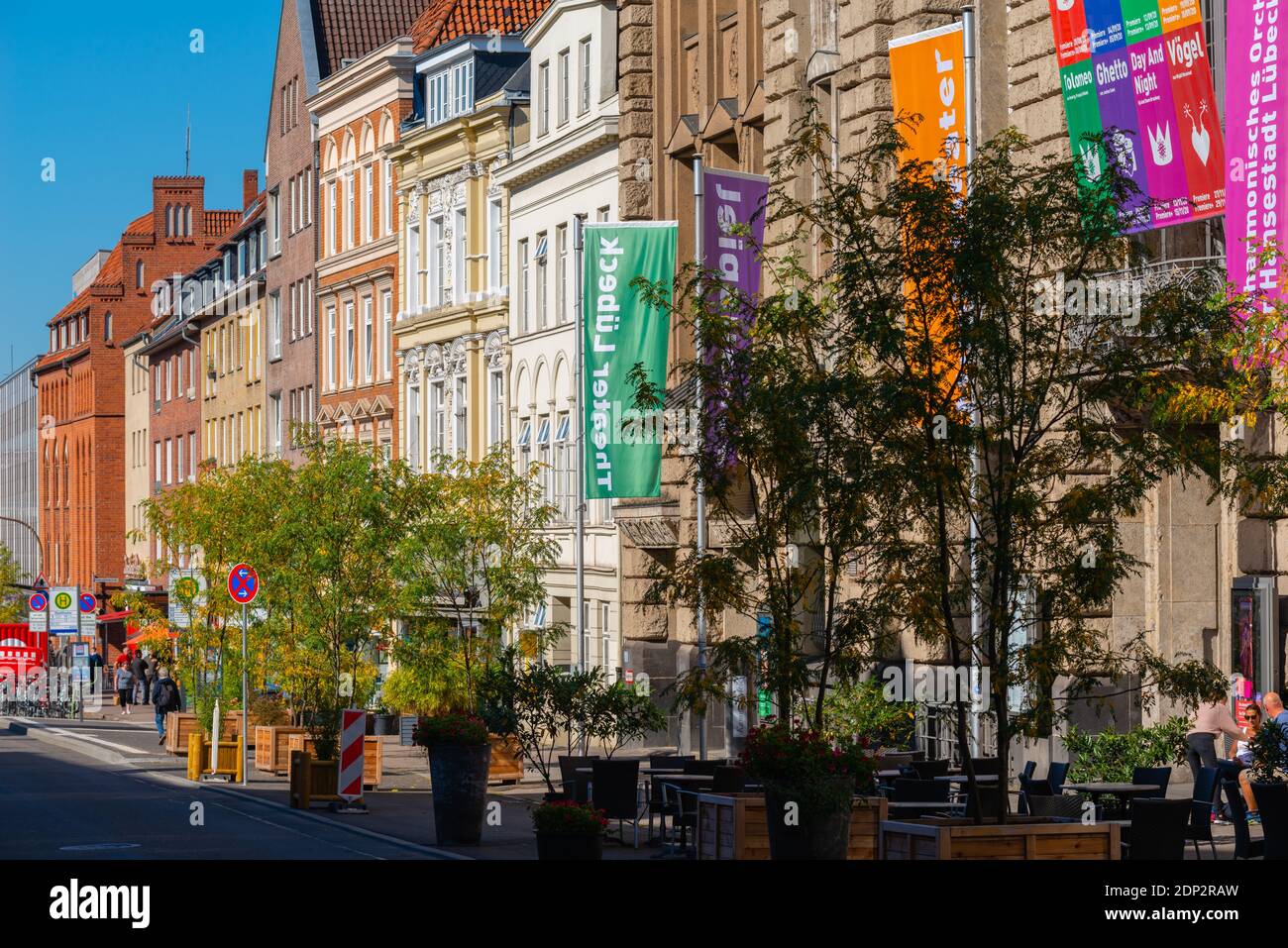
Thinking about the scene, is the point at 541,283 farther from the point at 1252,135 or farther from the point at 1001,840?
the point at 1001,840

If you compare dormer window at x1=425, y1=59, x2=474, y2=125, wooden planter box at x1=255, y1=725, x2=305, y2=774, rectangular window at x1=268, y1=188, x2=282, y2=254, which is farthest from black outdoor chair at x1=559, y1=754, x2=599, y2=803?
rectangular window at x1=268, y1=188, x2=282, y2=254

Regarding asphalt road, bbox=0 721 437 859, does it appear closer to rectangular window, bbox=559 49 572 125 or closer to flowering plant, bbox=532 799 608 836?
flowering plant, bbox=532 799 608 836

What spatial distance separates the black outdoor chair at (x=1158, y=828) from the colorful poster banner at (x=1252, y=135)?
5.95 meters

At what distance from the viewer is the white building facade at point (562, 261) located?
4766cm

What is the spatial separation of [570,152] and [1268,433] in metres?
25.9

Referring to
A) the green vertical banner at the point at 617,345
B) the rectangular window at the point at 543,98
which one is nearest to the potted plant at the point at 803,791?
the green vertical banner at the point at 617,345

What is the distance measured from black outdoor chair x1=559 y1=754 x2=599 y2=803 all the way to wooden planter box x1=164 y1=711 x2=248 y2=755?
15917 millimetres

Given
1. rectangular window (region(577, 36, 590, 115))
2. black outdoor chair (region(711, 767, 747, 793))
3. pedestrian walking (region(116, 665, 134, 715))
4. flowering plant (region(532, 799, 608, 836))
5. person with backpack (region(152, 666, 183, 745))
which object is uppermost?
rectangular window (region(577, 36, 590, 115))

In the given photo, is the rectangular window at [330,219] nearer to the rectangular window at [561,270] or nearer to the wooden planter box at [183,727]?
the rectangular window at [561,270]

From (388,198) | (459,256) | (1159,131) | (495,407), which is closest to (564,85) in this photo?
(459,256)

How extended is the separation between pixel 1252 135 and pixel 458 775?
33.5ft

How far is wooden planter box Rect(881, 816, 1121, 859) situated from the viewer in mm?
16250

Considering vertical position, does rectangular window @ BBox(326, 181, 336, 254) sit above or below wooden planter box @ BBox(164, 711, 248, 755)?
above
